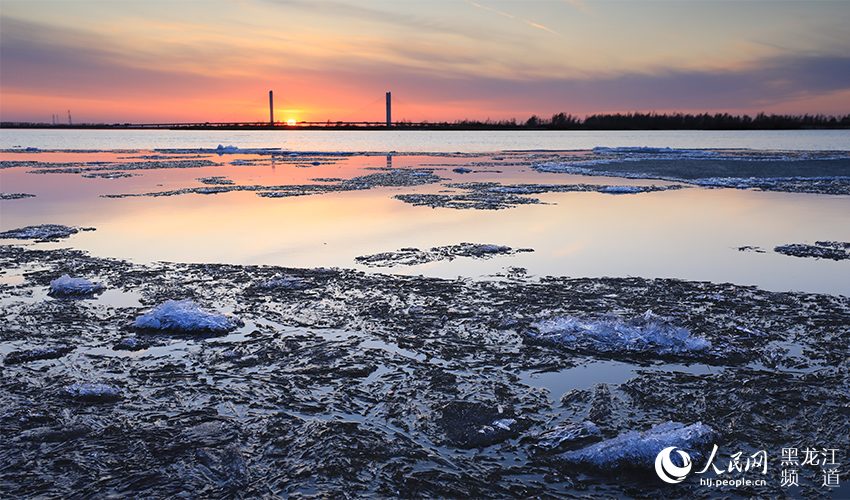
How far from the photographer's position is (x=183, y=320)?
18.7ft

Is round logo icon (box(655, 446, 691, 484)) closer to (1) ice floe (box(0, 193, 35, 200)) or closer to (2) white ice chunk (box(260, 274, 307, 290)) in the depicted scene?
(2) white ice chunk (box(260, 274, 307, 290))

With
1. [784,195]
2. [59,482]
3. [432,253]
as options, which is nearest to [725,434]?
[59,482]

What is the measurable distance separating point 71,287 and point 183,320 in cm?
202

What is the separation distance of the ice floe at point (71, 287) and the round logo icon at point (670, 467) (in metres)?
6.11

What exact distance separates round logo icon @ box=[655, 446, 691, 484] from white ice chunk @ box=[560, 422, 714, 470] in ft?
0.10

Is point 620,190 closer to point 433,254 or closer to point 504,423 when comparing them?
point 433,254

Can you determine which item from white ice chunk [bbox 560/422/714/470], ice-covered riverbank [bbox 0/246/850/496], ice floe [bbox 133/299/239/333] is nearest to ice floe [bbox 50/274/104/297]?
ice-covered riverbank [bbox 0/246/850/496]

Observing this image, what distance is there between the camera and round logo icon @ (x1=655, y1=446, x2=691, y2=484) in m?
3.38

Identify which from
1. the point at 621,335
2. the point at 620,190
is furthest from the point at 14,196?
the point at 621,335

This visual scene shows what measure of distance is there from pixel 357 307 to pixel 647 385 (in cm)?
304

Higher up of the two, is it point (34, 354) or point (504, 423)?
point (34, 354)

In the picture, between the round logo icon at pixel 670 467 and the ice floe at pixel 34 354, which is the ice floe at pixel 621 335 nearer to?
the round logo icon at pixel 670 467

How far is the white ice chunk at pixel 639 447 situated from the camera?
3.47m

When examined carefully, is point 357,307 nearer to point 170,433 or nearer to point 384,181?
point 170,433
